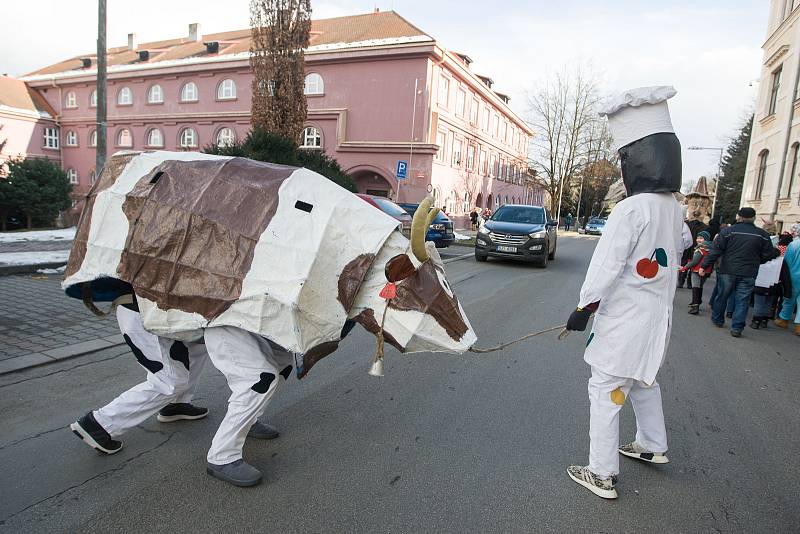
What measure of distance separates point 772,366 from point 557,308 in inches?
122

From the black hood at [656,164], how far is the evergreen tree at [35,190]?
16868 mm

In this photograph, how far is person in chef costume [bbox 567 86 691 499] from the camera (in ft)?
9.16

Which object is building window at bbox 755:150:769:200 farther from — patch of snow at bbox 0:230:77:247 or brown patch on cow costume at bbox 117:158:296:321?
patch of snow at bbox 0:230:77:247

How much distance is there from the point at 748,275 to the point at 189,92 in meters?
34.8

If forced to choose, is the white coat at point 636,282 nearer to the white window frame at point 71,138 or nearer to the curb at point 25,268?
the curb at point 25,268

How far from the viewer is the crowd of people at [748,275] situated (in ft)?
24.1

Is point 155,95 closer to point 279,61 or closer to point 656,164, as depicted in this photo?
point 279,61

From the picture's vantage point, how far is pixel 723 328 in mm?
7957

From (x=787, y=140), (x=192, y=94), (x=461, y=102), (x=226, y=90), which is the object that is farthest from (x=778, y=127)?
(x=192, y=94)

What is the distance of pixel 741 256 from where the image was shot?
291 inches

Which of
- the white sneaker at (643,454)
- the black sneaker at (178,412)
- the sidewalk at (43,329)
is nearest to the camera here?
the white sneaker at (643,454)

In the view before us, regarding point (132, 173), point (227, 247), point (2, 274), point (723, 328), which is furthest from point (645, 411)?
point (2, 274)

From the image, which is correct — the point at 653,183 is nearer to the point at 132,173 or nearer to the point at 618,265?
the point at 618,265

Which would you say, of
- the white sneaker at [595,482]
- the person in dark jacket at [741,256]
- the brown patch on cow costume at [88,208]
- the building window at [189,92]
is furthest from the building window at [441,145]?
the white sneaker at [595,482]
